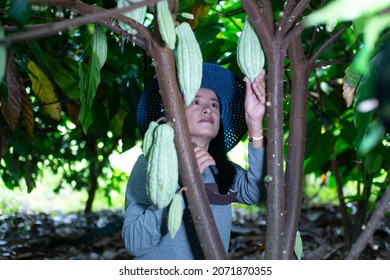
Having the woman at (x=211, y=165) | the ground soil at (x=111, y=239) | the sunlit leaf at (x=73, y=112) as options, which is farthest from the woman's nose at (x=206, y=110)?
the ground soil at (x=111, y=239)

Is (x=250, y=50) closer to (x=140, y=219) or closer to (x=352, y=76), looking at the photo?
(x=352, y=76)

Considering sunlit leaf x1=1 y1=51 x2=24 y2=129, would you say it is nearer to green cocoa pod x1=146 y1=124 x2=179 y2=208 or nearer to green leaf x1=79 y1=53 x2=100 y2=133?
green leaf x1=79 y1=53 x2=100 y2=133

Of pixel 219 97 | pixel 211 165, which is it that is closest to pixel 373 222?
pixel 211 165

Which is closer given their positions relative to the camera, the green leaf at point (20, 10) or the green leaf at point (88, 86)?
the green leaf at point (20, 10)

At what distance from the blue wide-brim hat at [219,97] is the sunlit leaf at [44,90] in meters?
0.64

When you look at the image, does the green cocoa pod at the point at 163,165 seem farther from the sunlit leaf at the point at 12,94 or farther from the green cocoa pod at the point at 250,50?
the sunlit leaf at the point at 12,94

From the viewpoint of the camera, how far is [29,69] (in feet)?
7.00

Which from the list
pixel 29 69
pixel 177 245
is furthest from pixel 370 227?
pixel 29 69

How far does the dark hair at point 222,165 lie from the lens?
148 cm

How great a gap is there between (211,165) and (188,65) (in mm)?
412

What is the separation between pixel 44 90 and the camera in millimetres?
2256

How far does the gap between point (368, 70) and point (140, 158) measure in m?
0.60

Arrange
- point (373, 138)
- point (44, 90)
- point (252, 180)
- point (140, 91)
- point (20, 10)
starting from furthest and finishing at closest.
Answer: point (44, 90) < point (140, 91) < point (252, 180) < point (20, 10) < point (373, 138)
